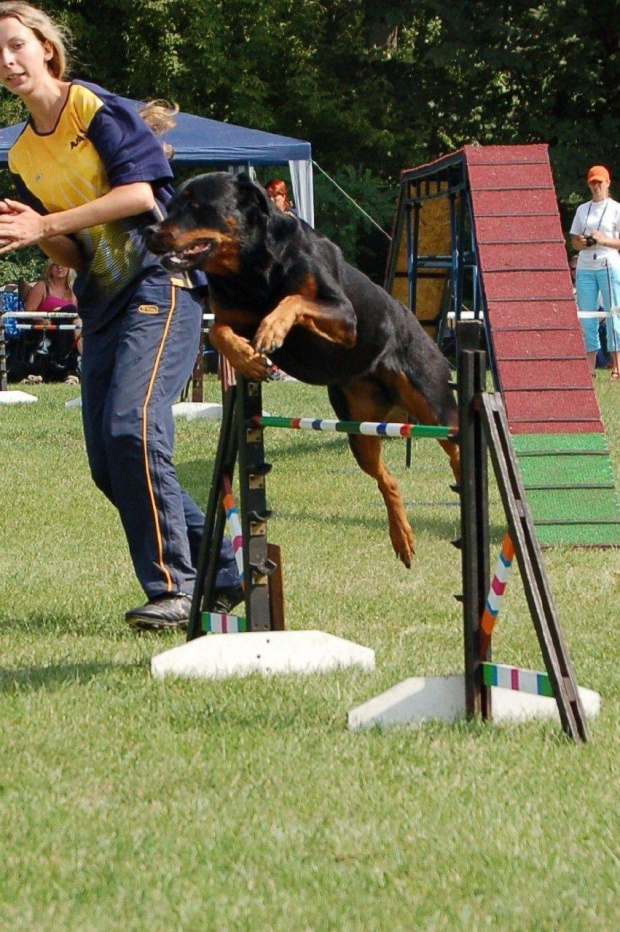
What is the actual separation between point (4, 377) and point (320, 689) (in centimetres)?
1106

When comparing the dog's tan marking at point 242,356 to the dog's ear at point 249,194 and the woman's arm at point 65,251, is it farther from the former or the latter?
the woman's arm at point 65,251

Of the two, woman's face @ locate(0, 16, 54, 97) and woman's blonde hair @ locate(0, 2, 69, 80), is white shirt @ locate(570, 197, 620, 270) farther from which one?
woman's face @ locate(0, 16, 54, 97)

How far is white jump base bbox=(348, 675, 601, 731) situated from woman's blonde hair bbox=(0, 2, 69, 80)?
232 cm

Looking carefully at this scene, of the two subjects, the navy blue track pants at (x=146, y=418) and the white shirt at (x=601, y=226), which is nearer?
the navy blue track pants at (x=146, y=418)

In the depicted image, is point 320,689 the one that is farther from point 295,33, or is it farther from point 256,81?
point 295,33

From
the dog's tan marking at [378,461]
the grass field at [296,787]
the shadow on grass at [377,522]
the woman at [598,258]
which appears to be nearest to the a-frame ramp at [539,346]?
the shadow on grass at [377,522]

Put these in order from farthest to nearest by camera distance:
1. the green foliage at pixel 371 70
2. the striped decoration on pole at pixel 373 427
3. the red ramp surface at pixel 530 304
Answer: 1. the green foliage at pixel 371 70
2. the red ramp surface at pixel 530 304
3. the striped decoration on pole at pixel 373 427

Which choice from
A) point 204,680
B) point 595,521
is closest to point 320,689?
point 204,680

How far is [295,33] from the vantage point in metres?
26.3

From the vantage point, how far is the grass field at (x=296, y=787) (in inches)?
93.8

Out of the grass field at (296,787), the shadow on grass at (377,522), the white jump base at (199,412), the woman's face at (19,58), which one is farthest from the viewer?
the white jump base at (199,412)

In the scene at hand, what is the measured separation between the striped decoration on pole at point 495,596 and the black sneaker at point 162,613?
4.30 ft

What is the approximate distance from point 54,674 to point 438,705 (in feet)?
3.99

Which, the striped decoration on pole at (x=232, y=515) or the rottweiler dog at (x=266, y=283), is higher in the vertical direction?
the rottweiler dog at (x=266, y=283)
